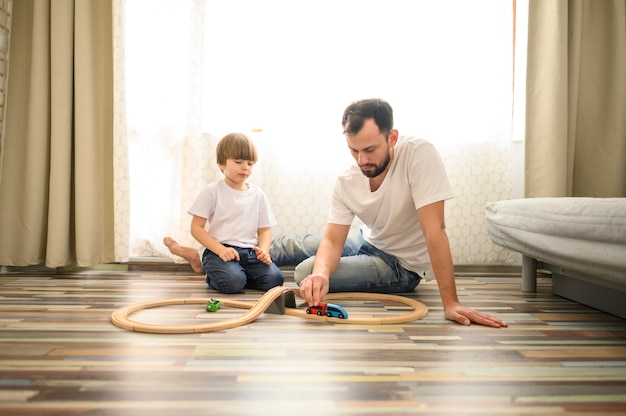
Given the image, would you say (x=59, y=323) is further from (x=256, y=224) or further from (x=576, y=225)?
(x=576, y=225)

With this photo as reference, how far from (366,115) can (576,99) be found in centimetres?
160

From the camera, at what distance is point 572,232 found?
1.65 meters

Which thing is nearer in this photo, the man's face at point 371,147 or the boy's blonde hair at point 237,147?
the man's face at point 371,147

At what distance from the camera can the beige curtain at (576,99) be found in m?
2.65

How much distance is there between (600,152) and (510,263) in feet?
2.56

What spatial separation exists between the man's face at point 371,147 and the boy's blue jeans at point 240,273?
0.73 metres

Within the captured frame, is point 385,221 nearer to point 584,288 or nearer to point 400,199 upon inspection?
point 400,199

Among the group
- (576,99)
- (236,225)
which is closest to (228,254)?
(236,225)

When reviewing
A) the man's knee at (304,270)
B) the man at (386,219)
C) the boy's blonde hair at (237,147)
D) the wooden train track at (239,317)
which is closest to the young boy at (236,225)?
the boy's blonde hair at (237,147)

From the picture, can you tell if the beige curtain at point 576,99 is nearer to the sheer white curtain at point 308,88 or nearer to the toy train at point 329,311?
the sheer white curtain at point 308,88

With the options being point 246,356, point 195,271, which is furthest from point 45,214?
point 246,356

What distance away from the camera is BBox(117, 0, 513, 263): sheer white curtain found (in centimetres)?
277

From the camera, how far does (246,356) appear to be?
1264 millimetres

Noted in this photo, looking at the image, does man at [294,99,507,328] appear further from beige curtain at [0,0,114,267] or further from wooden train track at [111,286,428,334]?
beige curtain at [0,0,114,267]
